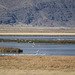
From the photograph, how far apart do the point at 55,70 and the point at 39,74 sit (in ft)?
5.47

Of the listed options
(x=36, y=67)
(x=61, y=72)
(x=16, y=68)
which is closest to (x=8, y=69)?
(x=16, y=68)

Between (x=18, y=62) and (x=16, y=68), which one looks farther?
(x=18, y=62)

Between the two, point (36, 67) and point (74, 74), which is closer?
point (74, 74)

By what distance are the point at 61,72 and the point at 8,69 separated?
318 cm

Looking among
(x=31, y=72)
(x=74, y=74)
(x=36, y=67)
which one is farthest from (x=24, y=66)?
(x=74, y=74)

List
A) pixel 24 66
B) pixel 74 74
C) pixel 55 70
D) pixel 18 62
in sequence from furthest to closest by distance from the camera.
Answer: pixel 18 62 → pixel 24 66 → pixel 55 70 → pixel 74 74

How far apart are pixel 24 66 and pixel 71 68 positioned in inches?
115

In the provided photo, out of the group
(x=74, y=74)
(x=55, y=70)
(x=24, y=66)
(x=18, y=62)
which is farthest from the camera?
(x=18, y=62)

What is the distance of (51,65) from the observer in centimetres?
2089

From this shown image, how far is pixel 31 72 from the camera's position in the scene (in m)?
18.4

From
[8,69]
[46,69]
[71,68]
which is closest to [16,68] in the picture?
[8,69]

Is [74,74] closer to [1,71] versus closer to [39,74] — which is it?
[39,74]

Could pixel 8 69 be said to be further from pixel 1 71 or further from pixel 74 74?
pixel 74 74

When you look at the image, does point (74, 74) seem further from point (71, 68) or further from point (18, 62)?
point (18, 62)
